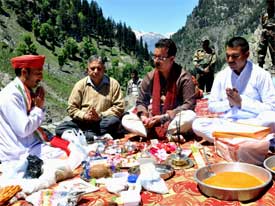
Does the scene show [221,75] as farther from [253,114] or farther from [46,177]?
[46,177]

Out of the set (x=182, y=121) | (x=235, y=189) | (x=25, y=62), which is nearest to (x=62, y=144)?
(x=25, y=62)

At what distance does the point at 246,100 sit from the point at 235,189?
1555 millimetres

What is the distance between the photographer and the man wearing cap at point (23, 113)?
10.6 feet

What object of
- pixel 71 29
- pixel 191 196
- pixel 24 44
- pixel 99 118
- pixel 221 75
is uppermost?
pixel 71 29

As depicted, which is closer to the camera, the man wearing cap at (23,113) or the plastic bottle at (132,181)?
the plastic bottle at (132,181)

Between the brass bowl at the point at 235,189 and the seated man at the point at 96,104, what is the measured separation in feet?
7.02

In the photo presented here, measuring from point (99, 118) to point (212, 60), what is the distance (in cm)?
585

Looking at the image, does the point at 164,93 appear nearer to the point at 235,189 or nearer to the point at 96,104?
the point at 96,104

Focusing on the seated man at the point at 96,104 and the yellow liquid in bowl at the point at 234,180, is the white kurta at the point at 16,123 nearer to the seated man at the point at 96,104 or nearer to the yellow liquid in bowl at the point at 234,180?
the seated man at the point at 96,104

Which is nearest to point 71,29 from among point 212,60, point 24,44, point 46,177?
point 24,44

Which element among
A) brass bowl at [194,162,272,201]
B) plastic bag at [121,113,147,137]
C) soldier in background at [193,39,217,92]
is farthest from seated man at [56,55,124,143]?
soldier in background at [193,39,217,92]

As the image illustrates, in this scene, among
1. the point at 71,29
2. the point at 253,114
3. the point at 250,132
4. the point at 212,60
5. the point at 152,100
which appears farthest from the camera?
the point at 71,29

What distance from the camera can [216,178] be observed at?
262 cm

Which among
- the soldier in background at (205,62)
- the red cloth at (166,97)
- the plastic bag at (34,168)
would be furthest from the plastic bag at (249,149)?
the soldier in background at (205,62)
